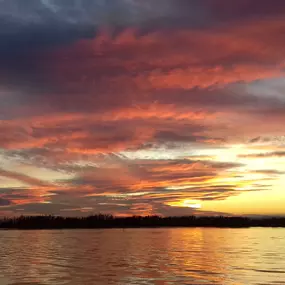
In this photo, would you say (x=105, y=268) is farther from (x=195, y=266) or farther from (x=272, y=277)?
(x=272, y=277)

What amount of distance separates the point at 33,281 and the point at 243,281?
1562cm

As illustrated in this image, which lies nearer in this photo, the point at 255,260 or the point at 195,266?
the point at 195,266

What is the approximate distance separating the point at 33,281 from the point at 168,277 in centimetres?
1040

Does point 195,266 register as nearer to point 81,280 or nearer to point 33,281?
point 81,280

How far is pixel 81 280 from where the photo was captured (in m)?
36.9

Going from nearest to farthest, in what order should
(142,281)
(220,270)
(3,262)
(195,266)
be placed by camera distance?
(142,281) → (220,270) → (195,266) → (3,262)

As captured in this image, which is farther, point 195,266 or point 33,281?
point 195,266

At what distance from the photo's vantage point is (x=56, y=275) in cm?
3978

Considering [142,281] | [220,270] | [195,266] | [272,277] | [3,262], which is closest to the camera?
[142,281]

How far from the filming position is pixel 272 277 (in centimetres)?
3862

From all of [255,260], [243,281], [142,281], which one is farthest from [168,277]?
[255,260]

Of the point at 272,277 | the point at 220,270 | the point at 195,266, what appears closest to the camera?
the point at 272,277

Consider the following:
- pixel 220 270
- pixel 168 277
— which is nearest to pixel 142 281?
pixel 168 277

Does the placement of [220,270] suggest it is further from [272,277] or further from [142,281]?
[142,281]
